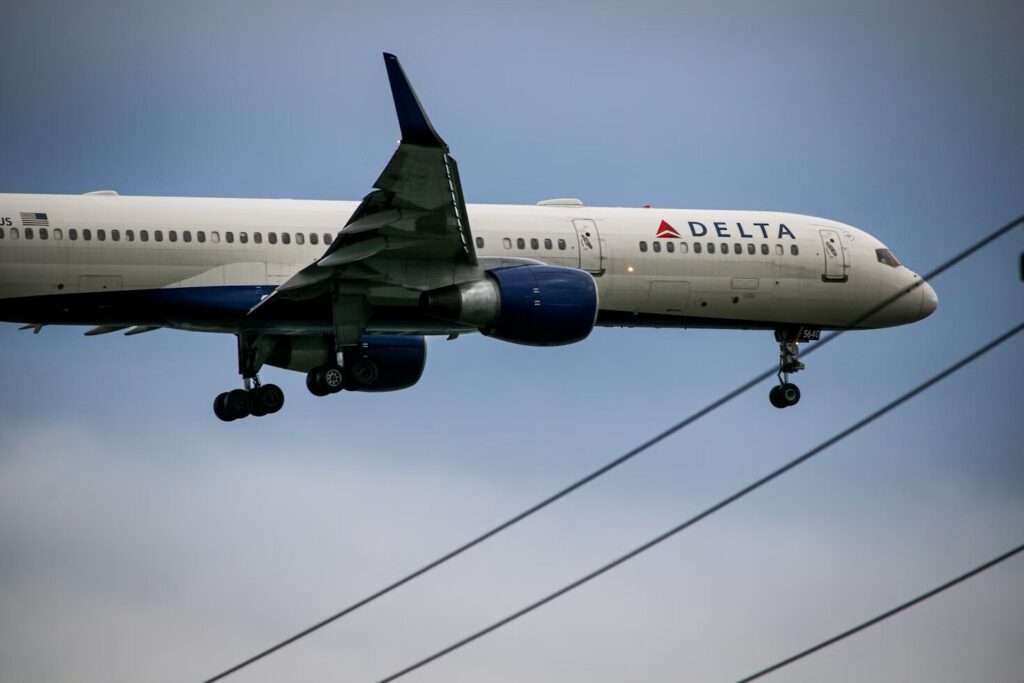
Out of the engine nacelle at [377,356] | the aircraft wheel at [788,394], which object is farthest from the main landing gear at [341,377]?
the aircraft wheel at [788,394]

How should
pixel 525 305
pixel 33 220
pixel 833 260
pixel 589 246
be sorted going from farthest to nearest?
pixel 833 260
pixel 589 246
pixel 33 220
pixel 525 305

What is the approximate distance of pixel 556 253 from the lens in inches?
1390

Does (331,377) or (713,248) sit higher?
(713,248)

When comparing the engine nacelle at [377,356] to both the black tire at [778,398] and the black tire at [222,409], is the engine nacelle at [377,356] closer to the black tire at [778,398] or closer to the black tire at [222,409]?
the black tire at [222,409]

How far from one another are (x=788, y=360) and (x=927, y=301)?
399 centimetres

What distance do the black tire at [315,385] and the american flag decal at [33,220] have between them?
648 cm

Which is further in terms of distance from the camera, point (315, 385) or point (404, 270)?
point (315, 385)

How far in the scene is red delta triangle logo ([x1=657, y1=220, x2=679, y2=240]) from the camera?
3662 cm

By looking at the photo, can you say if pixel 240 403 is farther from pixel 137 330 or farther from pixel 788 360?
pixel 788 360

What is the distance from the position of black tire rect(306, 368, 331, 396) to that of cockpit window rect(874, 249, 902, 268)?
13144 mm

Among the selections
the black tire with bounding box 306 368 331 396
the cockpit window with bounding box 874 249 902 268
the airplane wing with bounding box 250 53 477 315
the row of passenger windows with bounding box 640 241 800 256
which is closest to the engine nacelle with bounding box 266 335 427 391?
the black tire with bounding box 306 368 331 396

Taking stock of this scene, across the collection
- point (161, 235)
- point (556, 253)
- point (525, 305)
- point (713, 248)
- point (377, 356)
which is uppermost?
point (713, 248)

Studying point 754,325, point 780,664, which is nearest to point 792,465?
point 780,664

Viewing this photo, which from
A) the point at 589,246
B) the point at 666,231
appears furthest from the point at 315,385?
the point at 666,231
